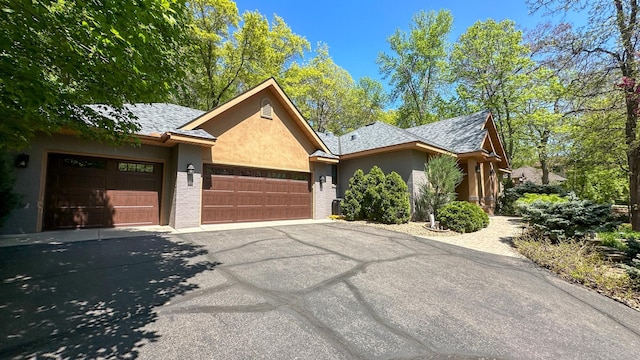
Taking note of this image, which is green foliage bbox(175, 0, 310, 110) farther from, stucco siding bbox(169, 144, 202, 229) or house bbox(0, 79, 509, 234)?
stucco siding bbox(169, 144, 202, 229)

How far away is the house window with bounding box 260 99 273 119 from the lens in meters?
11.4

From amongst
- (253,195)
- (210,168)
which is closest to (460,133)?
(253,195)

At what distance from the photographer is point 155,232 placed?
8.30m

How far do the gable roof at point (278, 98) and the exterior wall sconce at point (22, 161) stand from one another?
14.1ft

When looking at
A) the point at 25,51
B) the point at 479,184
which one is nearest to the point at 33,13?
the point at 25,51

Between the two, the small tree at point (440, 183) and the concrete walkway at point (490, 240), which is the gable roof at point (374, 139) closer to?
the small tree at point (440, 183)

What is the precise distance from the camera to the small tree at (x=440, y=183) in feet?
35.7

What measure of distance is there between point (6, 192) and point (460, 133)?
1900 centimetres

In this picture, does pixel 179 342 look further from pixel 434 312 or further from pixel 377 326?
pixel 434 312

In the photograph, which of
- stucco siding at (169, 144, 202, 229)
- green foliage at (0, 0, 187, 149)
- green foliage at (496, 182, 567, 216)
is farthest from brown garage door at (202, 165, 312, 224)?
green foliage at (496, 182, 567, 216)

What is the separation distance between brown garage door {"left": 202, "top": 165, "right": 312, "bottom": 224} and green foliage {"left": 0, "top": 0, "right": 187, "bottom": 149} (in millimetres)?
5243

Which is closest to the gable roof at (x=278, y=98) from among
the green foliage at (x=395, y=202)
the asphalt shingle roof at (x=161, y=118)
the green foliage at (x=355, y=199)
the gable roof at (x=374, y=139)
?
the asphalt shingle roof at (x=161, y=118)

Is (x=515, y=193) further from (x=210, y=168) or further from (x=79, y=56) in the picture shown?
(x=79, y=56)

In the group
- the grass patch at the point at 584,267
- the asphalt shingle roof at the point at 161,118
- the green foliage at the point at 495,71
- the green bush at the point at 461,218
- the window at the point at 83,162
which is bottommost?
the grass patch at the point at 584,267
